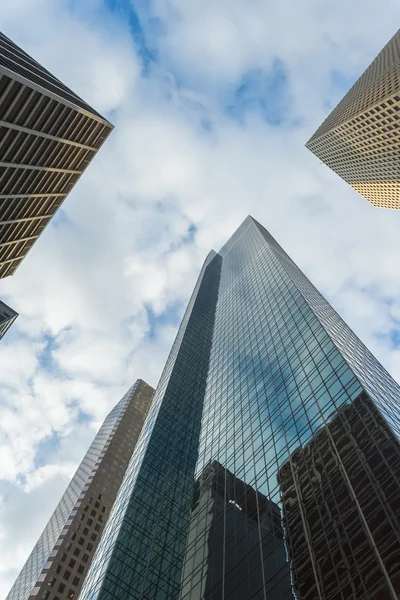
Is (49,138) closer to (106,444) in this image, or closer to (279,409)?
(279,409)

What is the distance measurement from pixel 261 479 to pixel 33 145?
4876 centimetres

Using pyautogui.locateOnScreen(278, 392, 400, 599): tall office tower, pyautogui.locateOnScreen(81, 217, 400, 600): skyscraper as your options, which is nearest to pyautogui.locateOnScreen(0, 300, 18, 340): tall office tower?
pyautogui.locateOnScreen(81, 217, 400, 600): skyscraper

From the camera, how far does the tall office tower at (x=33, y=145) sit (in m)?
46.4

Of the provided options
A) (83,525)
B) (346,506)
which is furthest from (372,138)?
(83,525)

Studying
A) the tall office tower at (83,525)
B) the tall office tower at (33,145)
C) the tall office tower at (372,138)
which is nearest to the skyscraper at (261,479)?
the tall office tower at (83,525)

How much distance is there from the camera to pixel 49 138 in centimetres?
5597

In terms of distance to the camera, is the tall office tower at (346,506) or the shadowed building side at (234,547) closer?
the tall office tower at (346,506)

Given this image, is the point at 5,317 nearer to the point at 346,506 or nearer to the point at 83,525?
the point at 83,525

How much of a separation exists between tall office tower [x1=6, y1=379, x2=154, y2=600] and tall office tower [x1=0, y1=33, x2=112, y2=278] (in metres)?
61.6

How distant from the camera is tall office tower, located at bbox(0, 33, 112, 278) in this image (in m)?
46.4

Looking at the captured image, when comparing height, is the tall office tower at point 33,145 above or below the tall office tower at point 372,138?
below

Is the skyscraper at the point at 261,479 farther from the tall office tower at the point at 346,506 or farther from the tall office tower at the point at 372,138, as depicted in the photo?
the tall office tower at the point at 372,138

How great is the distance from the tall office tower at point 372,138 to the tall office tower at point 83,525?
365ft

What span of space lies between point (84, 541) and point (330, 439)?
266ft
